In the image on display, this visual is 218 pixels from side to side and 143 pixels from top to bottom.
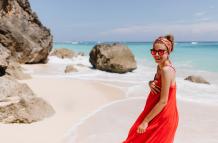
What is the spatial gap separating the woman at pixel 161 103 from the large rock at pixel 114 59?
1322 cm

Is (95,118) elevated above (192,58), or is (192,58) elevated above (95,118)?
(95,118)

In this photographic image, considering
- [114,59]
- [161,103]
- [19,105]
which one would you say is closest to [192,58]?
[114,59]

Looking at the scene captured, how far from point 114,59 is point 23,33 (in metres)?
5.09

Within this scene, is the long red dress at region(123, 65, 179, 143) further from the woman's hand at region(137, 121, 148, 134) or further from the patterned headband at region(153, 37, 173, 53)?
the patterned headband at region(153, 37, 173, 53)

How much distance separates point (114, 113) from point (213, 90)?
19.1 feet

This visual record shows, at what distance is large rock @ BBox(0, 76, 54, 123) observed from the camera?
20.1 ft

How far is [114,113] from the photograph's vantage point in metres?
7.74

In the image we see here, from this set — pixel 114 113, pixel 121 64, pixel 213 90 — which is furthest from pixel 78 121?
pixel 121 64

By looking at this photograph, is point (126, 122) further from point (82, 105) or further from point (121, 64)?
point (121, 64)

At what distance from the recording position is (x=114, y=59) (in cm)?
1684

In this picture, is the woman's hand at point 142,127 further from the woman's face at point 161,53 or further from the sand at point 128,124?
the sand at point 128,124

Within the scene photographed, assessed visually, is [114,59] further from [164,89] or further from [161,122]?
[164,89]

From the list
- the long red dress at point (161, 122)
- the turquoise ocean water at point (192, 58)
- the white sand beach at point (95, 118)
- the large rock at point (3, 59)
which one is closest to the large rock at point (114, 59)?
the white sand beach at point (95, 118)

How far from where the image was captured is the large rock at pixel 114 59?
16.7m
